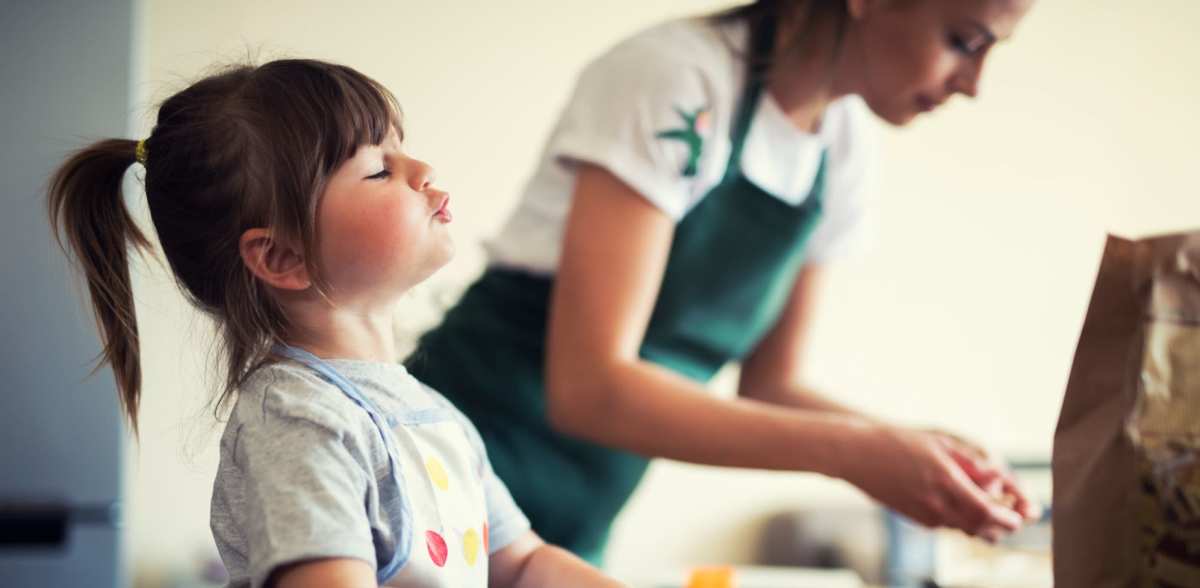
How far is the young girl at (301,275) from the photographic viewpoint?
1.87 feet

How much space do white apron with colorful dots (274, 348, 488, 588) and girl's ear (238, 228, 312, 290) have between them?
4 centimetres

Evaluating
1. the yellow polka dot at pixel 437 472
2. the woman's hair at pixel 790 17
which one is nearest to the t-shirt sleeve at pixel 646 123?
the woman's hair at pixel 790 17

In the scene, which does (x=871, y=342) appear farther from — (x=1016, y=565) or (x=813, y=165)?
(x=813, y=165)

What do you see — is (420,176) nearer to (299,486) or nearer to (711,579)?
(299,486)

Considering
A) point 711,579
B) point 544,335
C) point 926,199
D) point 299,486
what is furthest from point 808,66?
point 926,199

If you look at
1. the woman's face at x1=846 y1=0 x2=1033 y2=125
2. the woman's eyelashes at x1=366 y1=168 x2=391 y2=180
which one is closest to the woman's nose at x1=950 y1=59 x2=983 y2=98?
the woman's face at x1=846 y1=0 x2=1033 y2=125

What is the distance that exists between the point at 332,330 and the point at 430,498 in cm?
11

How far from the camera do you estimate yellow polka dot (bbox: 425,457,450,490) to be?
619 millimetres

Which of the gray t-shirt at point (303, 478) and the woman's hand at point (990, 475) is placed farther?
the woman's hand at point (990, 475)

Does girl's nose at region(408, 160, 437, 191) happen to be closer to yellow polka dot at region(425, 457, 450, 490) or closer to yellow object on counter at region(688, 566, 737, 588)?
yellow polka dot at region(425, 457, 450, 490)

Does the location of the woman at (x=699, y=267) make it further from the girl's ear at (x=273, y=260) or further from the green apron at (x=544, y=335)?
the girl's ear at (x=273, y=260)

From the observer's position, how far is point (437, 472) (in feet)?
2.06

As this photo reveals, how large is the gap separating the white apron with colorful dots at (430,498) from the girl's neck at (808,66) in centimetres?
53

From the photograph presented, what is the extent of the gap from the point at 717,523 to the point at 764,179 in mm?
1413
